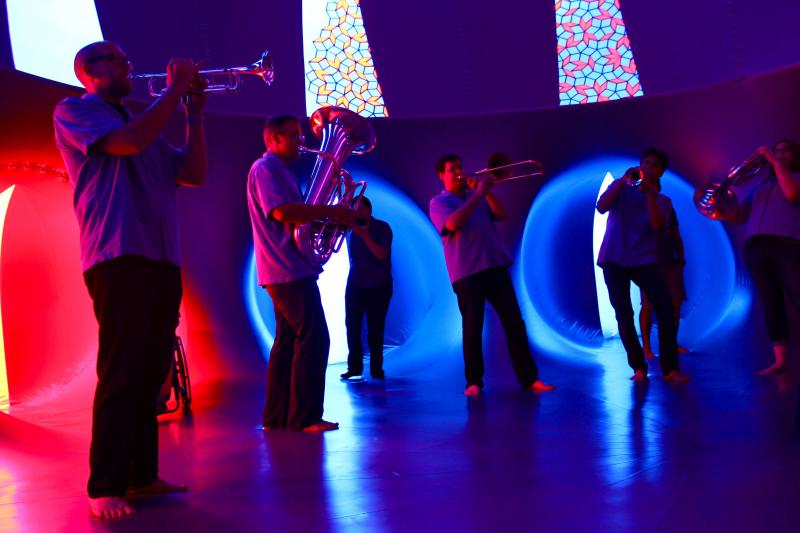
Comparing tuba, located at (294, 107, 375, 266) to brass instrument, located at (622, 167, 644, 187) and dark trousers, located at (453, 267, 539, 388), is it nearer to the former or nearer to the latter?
dark trousers, located at (453, 267, 539, 388)

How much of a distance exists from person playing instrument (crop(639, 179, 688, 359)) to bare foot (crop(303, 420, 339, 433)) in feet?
12.7

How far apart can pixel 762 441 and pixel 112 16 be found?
622 centimetres

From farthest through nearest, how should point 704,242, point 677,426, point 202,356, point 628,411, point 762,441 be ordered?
point 704,242
point 202,356
point 628,411
point 677,426
point 762,441

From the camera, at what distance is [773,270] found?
5.60m

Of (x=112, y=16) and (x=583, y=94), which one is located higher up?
(x=112, y=16)

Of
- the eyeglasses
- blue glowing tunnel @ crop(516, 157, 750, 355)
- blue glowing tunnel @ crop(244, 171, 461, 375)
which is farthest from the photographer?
blue glowing tunnel @ crop(244, 171, 461, 375)

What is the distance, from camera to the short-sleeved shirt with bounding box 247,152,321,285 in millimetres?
4004

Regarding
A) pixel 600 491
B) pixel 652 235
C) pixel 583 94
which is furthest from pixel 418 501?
pixel 583 94

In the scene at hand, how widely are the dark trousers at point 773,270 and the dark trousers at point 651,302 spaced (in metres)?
0.74

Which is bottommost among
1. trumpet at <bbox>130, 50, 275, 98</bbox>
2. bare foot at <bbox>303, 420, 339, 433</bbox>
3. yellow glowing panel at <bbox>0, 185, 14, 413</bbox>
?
bare foot at <bbox>303, 420, 339, 433</bbox>

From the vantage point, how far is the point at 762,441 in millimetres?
3170

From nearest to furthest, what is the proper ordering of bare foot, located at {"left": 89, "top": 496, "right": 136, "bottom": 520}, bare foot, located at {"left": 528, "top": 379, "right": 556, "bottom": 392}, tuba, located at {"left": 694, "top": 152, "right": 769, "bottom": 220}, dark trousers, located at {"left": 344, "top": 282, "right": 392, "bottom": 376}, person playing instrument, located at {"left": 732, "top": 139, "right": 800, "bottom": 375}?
bare foot, located at {"left": 89, "top": 496, "right": 136, "bottom": 520} < bare foot, located at {"left": 528, "top": 379, "right": 556, "bottom": 392} < person playing instrument, located at {"left": 732, "top": 139, "right": 800, "bottom": 375} < tuba, located at {"left": 694, "top": 152, "right": 769, "bottom": 220} < dark trousers, located at {"left": 344, "top": 282, "right": 392, "bottom": 376}

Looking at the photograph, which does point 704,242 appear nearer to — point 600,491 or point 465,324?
point 465,324

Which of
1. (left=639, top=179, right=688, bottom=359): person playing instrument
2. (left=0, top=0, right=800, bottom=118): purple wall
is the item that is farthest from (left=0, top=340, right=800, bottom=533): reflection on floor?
(left=0, top=0, right=800, bottom=118): purple wall
